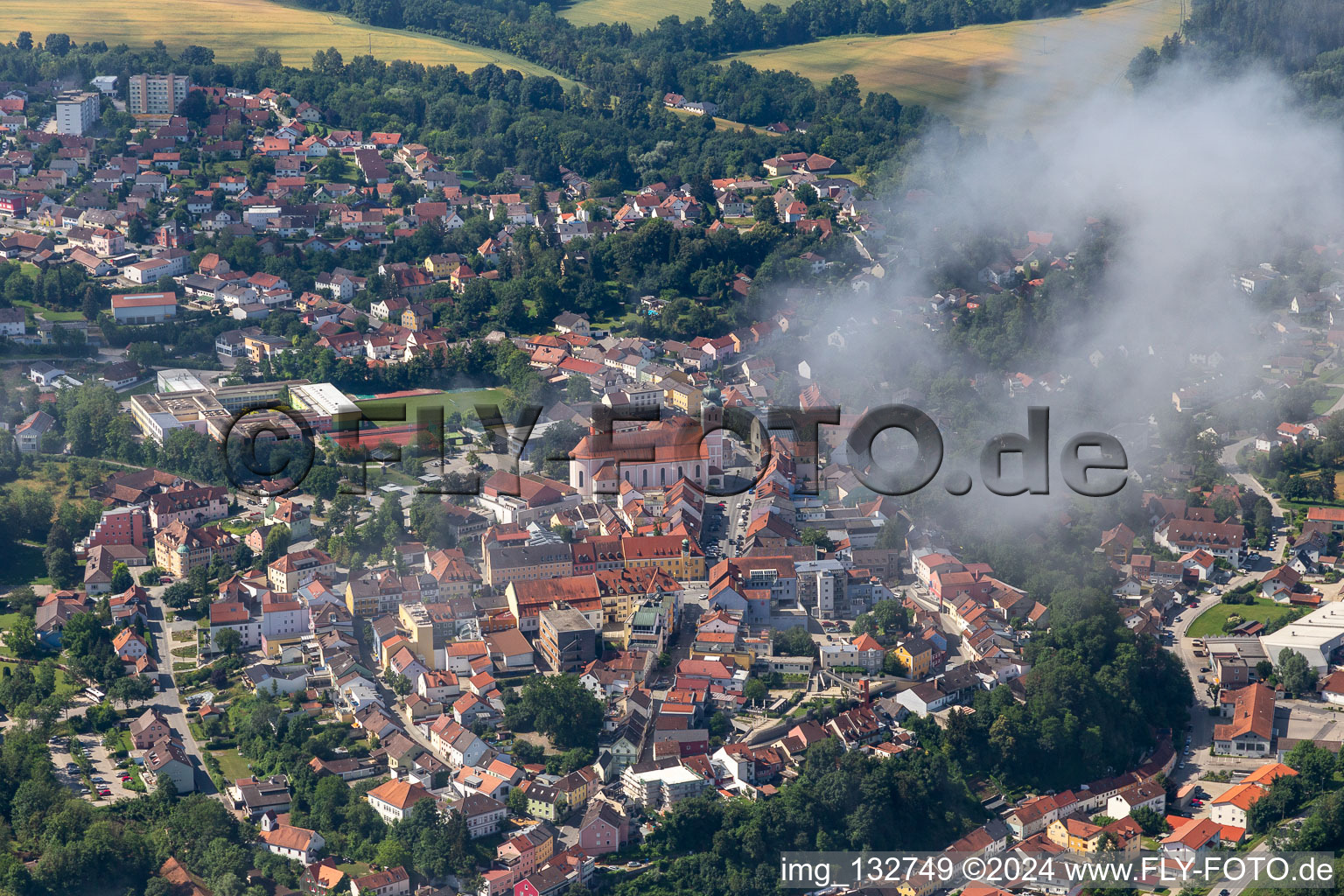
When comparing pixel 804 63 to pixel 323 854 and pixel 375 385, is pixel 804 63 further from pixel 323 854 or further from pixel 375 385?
pixel 323 854

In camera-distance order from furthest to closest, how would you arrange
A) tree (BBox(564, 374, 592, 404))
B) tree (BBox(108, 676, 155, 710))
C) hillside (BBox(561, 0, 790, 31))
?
hillside (BBox(561, 0, 790, 31))
tree (BBox(564, 374, 592, 404))
tree (BBox(108, 676, 155, 710))

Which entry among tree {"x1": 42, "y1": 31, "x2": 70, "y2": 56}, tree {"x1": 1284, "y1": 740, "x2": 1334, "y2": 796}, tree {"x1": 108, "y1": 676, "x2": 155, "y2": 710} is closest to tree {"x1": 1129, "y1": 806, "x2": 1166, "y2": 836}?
tree {"x1": 1284, "y1": 740, "x2": 1334, "y2": 796}

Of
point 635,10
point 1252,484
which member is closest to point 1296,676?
point 1252,484

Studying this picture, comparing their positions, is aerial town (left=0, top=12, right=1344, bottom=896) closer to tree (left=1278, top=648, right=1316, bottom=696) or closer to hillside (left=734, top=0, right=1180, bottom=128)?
tree (left=1278, top=648, right=1316, bottom=696)

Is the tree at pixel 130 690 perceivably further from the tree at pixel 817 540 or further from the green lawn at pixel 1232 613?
the green lawn at pixel 1232 613

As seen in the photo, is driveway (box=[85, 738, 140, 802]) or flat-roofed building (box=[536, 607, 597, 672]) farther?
flat-roofed building (box=[536, 607, 597, 672])

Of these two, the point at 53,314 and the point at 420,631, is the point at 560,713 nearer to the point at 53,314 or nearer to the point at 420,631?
the point at 420,631
